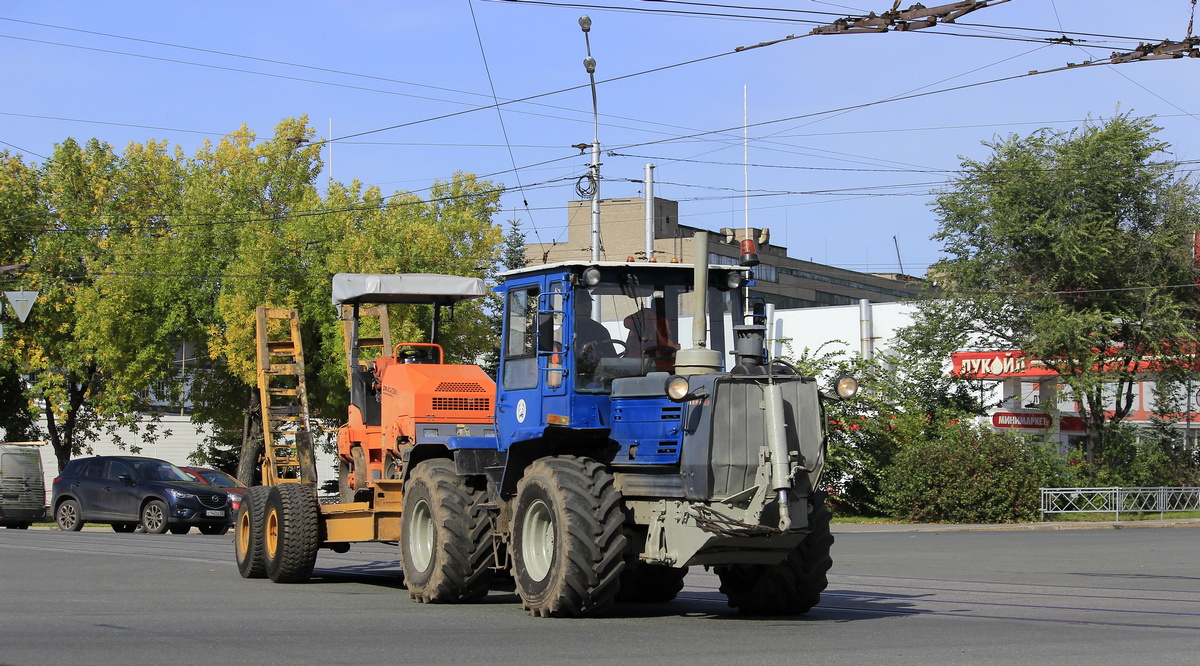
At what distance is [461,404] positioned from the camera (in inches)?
570

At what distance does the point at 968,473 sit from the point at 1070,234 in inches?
360

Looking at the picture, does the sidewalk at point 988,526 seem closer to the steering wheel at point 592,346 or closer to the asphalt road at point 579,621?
the asphalt road at point 579,621

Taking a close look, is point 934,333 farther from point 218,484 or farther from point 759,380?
point 759,380

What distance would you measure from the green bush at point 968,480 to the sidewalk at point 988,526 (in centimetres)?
73

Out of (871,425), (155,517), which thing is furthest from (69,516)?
(871,425)

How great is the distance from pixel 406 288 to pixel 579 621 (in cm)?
596

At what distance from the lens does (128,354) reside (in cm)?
3891

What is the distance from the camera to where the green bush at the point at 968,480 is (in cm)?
3297

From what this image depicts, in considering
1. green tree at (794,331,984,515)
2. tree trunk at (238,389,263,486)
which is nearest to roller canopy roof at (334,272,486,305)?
green tree at (794,331,984,515)

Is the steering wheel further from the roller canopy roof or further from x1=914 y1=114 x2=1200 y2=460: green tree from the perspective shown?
x1=914 y1=114 x2=1200 y2=460: green tree

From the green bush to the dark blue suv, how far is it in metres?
17.1

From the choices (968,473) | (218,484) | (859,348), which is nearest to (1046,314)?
(968,473)

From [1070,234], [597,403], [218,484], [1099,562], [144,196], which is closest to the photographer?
[597,403]

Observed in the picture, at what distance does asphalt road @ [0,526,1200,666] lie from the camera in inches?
347
